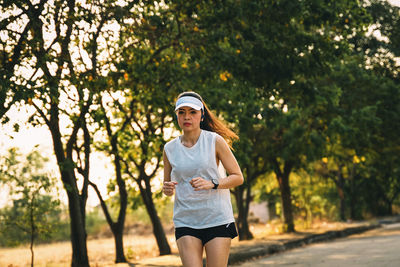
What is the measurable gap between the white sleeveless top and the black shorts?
0.03 metres

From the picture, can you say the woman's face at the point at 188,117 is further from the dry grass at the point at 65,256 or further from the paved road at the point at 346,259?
the dry grass at the point at 65,256

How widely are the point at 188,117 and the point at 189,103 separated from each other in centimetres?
12

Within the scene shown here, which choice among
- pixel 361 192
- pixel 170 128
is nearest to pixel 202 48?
pixel 170 128

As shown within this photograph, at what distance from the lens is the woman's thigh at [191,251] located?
4386 mm

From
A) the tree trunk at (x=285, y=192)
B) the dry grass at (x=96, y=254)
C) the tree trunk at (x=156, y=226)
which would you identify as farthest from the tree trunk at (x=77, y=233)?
the tree trunk at (x=285, y=192)

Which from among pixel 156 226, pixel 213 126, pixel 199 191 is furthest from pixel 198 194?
pixel 156 226

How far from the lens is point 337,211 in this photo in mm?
47375

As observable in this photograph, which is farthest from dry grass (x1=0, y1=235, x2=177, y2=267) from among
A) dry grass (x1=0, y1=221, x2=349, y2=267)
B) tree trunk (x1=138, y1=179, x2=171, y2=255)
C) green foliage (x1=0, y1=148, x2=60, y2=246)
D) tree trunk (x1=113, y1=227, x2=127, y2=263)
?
green foliage (x1=0, y1=148, x2=60, y2=246)

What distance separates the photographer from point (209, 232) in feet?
14.5

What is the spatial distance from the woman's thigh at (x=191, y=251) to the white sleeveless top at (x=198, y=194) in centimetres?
11

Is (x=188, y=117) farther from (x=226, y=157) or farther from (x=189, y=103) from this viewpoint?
(x=226, y=157)

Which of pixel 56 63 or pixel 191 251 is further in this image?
pixel 56 63

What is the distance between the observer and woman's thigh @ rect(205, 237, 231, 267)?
14.4ft

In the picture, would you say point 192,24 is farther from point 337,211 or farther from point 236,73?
point 337,211
